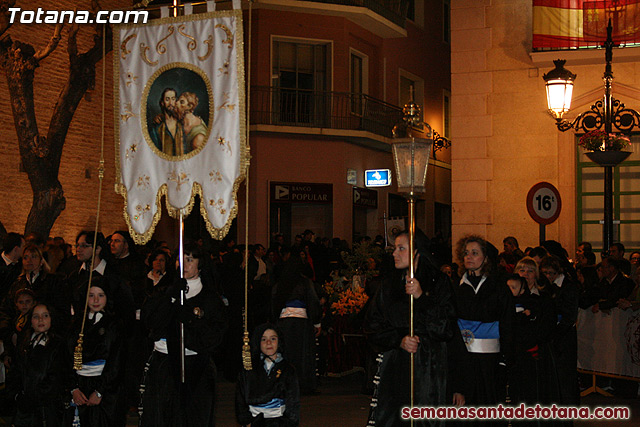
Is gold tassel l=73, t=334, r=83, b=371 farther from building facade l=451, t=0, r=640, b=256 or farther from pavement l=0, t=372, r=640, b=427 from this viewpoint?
building facade l=451, t=0, r=640, b=256

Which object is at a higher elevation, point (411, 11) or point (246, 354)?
point (411, 11)

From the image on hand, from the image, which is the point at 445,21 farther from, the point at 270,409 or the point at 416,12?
the point at 270,409

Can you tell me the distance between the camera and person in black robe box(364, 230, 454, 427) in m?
7.50

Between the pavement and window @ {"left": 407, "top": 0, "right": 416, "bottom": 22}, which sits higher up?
window @ {"left": 407, "top": 0, "right": 416, "bottom": 22}

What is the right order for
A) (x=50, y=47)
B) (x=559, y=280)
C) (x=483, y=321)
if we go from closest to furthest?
1. (x=483, y=321)
2. (x=559, y=280)
3. (x=50, y=47)

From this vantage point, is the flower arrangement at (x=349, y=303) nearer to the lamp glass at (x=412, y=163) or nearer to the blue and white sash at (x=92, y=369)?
the blue and white sash at (x=92, y=369)

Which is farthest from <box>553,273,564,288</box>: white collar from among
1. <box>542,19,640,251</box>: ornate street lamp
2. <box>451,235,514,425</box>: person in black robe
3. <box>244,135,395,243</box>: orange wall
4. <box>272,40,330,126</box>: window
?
<box>272,40,330,126</box>: window

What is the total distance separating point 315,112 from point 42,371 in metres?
19.7

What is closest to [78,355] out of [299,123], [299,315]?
[299,315]

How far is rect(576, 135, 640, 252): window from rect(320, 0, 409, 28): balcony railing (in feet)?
40.8

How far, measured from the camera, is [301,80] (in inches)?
1104

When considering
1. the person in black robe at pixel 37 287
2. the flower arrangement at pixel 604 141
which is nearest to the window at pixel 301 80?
the flower arrangement at pixel 604 141

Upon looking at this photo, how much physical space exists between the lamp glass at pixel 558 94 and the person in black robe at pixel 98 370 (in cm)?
868

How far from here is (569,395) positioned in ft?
34.0
